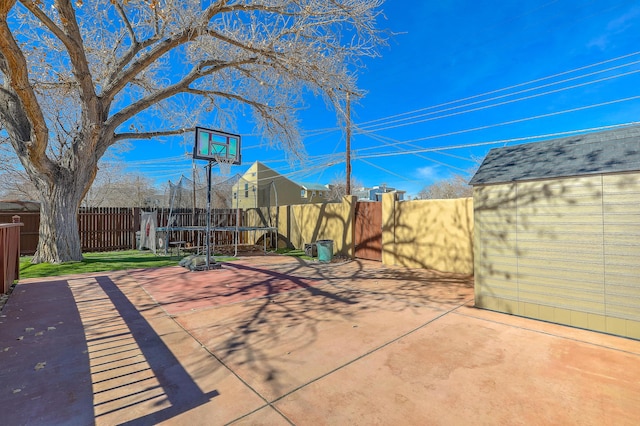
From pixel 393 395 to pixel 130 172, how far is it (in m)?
40.4

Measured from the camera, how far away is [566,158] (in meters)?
4.13

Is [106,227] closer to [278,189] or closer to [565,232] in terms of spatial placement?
[565,232]

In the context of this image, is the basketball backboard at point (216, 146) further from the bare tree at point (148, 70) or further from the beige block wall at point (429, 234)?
the beige block wall at point (429, 234)

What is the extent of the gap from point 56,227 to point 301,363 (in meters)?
9.56

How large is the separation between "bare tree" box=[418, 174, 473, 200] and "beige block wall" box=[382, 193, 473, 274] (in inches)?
965

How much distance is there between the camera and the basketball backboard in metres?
7.86

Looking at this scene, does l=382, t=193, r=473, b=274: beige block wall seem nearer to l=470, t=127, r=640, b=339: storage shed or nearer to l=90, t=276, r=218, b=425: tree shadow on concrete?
l=470, t=127, r=640, b=339: storage shed

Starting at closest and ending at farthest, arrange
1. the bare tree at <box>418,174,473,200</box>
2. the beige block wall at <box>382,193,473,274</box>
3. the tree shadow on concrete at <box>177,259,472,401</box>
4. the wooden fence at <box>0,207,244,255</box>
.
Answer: the tree shadow on concrete at <box>177,259,472,401</box>, the beige block wall at <box>382,193,473,274</box>, the wooden fence at <box>0,207,244,255</box>, the bare tree at <box>418,174,473,200</box>

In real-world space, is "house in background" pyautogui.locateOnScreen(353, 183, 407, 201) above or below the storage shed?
above

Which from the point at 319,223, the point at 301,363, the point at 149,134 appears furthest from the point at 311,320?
the point at 149,134

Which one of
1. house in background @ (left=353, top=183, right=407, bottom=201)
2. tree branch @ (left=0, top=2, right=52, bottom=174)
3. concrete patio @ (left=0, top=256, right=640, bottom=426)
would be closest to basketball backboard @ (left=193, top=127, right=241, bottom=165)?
tree branch @ (left=0, top=2, right=52, bottom=174)

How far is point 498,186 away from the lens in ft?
14.7

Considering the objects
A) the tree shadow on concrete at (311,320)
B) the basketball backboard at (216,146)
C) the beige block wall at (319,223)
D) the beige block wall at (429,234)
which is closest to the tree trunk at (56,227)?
the basketball backboard at (216,146)

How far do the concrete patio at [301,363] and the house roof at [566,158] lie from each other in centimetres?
201
